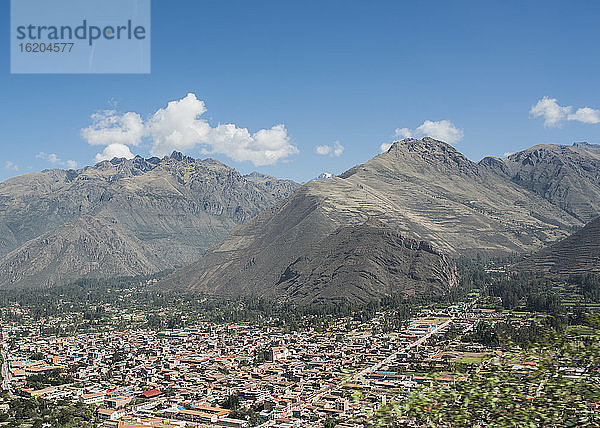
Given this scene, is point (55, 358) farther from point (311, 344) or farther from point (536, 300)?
point (536, 300)

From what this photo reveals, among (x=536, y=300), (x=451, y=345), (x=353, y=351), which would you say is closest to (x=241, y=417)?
(x=353, y=351)

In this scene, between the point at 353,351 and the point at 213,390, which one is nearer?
the point at 213,390

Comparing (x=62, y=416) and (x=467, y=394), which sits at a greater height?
(x=467, y=394)

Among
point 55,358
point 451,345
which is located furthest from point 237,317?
point 451,345

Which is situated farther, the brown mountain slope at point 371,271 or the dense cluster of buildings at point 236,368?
the brown mountain slope at point 371,271

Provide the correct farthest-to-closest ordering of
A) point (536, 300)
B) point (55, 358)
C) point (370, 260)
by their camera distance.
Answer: point (370, 260) → point (536, 300) → point (55, 358)

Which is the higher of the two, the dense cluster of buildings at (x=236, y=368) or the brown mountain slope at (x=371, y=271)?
the brown mountain slope at (x=371, y=271)

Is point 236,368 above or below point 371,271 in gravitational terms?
below

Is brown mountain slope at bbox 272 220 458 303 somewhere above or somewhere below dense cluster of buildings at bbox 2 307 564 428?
above

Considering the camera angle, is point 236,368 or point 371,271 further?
point 371,271

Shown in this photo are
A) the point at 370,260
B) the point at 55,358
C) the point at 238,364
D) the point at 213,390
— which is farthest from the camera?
the point at 370,260

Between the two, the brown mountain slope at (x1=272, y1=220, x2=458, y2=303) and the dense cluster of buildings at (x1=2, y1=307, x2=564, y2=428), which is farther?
the brown mountain slope at (x1=272, y1=220, x2=458, y2=303)
